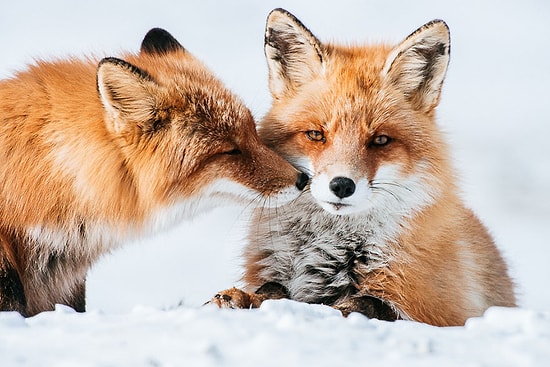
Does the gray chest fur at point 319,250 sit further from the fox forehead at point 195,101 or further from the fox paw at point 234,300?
the fox forehead at point 195,101

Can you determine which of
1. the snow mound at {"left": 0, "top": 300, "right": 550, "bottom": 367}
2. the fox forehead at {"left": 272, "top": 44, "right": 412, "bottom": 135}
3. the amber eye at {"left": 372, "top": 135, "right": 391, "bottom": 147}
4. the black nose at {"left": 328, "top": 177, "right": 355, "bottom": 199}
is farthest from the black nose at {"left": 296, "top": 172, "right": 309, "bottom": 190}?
the snow mound at {"left": 0, "top": 300, "right": 550, "bottom": 367}

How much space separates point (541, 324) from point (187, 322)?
1.27 metres

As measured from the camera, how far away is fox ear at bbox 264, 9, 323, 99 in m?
4.25

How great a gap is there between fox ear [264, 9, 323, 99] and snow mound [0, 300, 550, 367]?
1.89 m

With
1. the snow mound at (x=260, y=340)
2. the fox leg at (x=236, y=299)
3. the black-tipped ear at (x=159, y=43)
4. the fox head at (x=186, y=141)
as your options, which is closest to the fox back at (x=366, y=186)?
the fox head at (x=186, y=141)

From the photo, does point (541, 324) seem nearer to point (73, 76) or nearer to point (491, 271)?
point (491, 271)

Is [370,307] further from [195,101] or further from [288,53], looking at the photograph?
[288,53]

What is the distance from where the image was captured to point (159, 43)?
14.8ft

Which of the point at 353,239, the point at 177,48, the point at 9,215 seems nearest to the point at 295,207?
the point at 353,239

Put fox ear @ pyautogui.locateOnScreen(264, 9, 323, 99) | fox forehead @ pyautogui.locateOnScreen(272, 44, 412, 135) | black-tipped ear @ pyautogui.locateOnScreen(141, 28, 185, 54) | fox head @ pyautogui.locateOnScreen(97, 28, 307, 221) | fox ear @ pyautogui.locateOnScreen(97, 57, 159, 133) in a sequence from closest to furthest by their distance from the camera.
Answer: fox ear @ pyautogui.locateOnScreen(97, 57, 159, 133)
fox head @ pyautogui.locateOnScreen(97, 28, 307, 221)
fox forehead @ pyautogui.locateOnScreen(272, 44, 412, 135)
fox ear @ pyautogui.locateOnScreen(264, 9, 323, 99)
black-tipped ear @ pyautogui.locateOnScreen(141, 28, 185, 54)

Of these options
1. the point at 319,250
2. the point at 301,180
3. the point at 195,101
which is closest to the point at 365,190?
the point at 301,180

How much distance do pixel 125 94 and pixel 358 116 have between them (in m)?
1.23

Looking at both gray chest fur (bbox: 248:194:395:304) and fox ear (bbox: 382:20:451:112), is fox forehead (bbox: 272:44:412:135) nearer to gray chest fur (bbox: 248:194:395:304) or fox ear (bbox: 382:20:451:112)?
fox ear (bbox: 382:20:451:112)

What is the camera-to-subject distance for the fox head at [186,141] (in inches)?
141
